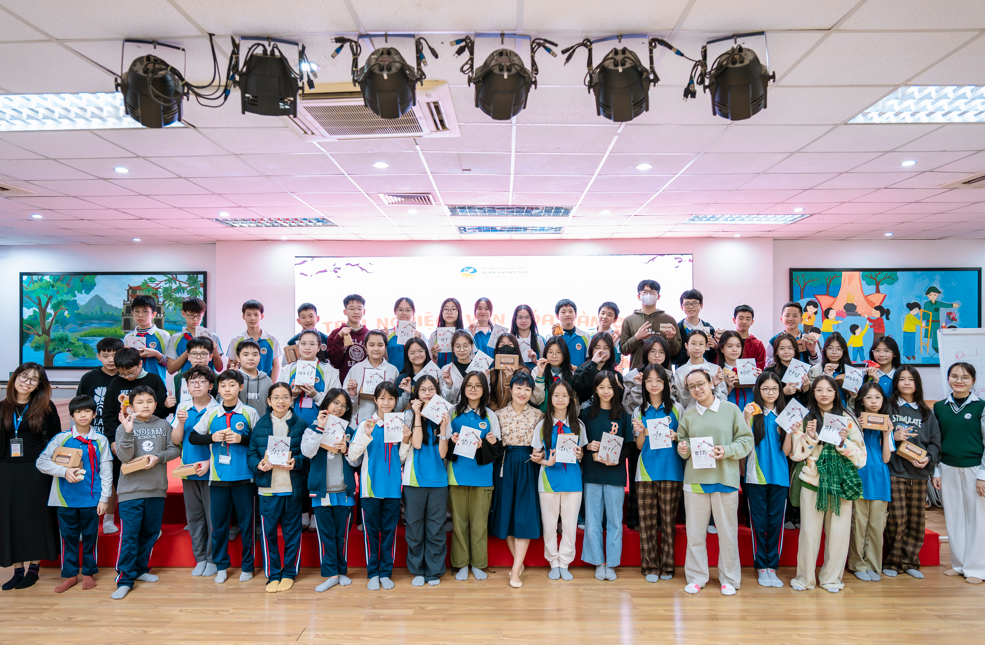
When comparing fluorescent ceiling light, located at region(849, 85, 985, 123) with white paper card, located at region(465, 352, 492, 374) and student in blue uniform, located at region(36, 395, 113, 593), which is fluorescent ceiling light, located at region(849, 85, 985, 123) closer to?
white paper card, located at region(465, 352, 492, 374)

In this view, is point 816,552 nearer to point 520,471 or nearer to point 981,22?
point 520,471

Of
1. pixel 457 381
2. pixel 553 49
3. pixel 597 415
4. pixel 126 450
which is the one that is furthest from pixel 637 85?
pixel 126 450

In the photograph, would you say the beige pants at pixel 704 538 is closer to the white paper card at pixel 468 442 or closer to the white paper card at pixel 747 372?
the white paper card at pixel 747 372

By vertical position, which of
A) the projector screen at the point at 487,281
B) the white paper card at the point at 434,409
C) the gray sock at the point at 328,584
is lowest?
the gray sock at the point at 328,584

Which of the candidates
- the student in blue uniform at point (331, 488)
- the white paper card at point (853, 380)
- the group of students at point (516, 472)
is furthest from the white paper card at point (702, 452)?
the student in blue uniform at point (331, 488)

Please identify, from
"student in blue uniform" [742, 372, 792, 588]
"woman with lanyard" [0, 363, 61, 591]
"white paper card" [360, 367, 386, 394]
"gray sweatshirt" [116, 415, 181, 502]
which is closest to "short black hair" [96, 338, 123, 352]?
"woman with lanyard" [0, 363, 61, 591]

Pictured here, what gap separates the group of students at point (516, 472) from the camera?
3188mm

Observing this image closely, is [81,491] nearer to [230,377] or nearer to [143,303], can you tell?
[230,377]

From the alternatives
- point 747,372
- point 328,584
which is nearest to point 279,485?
point 328,584

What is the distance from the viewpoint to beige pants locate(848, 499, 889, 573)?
3.31 meters

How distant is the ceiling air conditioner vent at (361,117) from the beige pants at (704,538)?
296 centimetres

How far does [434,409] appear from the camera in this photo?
10.5ft

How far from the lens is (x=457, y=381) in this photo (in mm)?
3721

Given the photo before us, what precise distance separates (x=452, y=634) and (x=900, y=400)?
332cm
